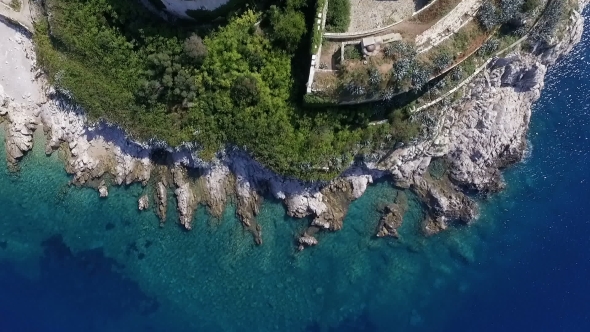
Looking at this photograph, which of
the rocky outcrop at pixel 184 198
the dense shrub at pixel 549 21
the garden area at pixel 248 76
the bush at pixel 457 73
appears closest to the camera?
the garden area at pixel 248 76

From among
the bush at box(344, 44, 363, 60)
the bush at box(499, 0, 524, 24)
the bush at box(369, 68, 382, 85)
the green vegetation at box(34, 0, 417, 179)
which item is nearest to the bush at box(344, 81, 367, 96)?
the bush at box(369, 68, 382, 85)

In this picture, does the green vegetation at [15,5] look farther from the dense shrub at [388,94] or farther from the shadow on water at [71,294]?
the dense shrub at [388,94]

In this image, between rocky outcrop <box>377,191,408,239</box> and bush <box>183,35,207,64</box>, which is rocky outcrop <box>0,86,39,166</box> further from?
rocky outcrop <box>377,191,408,239</box>

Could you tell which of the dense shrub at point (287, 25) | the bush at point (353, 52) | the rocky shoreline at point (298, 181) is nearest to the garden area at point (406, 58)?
the bush at point (353, 52)

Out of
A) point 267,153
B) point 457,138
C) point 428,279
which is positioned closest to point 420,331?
point 428,279

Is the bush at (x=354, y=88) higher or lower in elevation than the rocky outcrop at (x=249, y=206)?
higher

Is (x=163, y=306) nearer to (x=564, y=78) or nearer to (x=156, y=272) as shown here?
(x=156, y=272)
